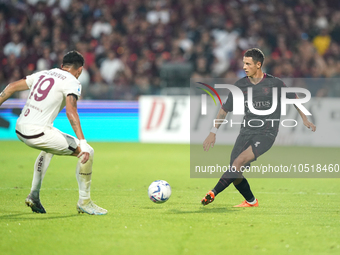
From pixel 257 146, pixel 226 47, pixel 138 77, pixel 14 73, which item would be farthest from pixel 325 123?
pixel 14 73

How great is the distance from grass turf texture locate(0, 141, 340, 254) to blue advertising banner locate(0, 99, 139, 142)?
5.94 m

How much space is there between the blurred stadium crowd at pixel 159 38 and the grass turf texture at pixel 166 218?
7.31 metres

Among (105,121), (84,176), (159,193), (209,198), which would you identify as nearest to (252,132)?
(209,198)

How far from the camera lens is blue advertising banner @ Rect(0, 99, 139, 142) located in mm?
17016

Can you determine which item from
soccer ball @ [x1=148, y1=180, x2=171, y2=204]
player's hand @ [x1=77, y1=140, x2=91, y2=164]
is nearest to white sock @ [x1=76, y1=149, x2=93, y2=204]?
player's hand @ [x1=77, y1=140, x2=91, y2=164]

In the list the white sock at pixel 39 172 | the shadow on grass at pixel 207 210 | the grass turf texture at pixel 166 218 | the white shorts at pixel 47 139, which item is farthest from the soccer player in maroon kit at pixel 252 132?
the white sock at pixel 39 172

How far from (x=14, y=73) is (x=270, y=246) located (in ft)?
49.5

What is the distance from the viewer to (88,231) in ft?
17.6

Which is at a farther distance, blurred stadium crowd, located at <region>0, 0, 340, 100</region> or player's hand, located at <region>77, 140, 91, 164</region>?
blurred stadium crowd, located at <region>0, 0, 340, 100</region>

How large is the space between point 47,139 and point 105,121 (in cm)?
1127

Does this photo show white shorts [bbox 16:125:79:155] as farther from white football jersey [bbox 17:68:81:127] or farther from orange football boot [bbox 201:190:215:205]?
orange football boot [bbox 201:190:215:205]

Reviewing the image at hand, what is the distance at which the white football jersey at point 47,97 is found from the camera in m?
6.02

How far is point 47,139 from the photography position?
605 centimetres

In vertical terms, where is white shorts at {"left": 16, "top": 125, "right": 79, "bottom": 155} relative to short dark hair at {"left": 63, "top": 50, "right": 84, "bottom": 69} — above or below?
below
